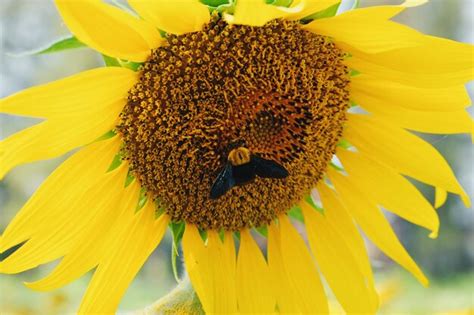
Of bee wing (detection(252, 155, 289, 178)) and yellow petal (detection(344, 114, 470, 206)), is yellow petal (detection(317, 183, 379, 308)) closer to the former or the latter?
yellow petal (detection(344, 114, 470, 206))

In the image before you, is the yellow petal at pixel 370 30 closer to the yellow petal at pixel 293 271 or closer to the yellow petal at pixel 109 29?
the yellow petal at pixel 109 29

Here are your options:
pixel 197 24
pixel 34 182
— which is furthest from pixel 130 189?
pixel 34 182

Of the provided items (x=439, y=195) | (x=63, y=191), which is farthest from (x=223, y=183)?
(x=439, y=195)

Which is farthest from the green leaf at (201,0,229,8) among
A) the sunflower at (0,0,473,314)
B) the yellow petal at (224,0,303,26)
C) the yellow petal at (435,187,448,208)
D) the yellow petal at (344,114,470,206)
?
the yellow petal at (435,187,448,208)

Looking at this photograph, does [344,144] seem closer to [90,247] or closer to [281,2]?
[281,2]

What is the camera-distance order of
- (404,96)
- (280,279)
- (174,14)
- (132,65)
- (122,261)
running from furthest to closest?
(280,279) < (404,96) < (122,261) < (132,65) < (174,14)
